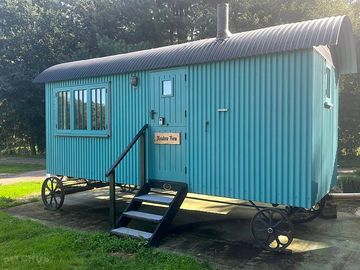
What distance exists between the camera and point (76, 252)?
562 centimetres

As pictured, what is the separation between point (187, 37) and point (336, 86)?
584 inches

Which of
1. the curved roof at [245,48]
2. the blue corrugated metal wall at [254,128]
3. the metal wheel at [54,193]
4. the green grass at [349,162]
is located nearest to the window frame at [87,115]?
the curved roof at [245,48]

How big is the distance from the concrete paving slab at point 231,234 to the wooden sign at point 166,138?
51.6 inches

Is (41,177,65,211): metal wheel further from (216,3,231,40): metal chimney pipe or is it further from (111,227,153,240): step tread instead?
(216,3,231,40): metal chimney pipe

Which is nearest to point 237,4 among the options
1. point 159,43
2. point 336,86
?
point 159,43

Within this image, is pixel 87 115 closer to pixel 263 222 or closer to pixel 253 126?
pixel 253 126

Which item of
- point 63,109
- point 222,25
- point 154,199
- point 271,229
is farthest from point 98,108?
point 271,229

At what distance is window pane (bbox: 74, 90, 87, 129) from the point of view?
8.55m

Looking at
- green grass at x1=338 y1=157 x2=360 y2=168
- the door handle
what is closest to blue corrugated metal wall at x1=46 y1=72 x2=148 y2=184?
the door handle

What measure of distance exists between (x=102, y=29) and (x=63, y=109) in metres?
15.3

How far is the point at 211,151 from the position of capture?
6387 mm

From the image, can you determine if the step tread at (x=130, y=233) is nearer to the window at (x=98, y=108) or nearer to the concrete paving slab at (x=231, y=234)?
the concrete paving slab at (x=231, y=234)

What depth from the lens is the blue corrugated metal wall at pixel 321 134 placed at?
5434mm

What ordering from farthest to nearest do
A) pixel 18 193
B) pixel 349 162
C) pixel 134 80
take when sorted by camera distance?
1. pixel 349 162
2. pixel 18 193
3. pixel 134 80
